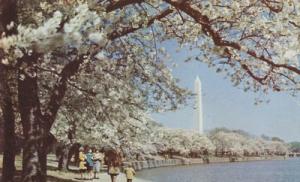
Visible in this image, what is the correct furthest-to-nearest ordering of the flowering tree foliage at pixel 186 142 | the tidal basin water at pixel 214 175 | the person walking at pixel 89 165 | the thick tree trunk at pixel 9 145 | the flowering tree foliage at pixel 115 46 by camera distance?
the flowering tree foliage at pixel 186 142 → the tidal basin water at pixel 214 175 → the person walking at pixel 89 165 → the thick tree trunk at pixel 9 145 → the flowering tree foliage at pixel 115 46

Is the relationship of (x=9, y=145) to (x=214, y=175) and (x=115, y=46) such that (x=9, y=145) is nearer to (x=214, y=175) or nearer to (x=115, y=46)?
(x=115, y=46)

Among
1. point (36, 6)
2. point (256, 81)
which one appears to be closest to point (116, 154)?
point (256, 81)

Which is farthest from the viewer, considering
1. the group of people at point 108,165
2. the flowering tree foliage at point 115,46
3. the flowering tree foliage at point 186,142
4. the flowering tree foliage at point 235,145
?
the flowering tree foliage at point 235,145

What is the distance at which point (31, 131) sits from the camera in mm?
12492

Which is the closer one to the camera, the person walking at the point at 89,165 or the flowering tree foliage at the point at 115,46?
the flowering tree foliage at the point at 115,46

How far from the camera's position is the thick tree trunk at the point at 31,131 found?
1239cm

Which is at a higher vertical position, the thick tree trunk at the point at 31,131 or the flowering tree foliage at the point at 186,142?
the flowering tree foliage at the point at 186,142

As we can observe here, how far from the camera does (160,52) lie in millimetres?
18172

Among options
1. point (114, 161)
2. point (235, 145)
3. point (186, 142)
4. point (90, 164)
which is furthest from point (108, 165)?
point (235, 145)

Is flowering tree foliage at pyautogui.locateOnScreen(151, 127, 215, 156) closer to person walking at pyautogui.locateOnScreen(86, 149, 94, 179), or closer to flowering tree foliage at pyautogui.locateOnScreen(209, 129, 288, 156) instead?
flowering tree foliage at pyautogui.locateOnScreen(209, 129, 288, 156)

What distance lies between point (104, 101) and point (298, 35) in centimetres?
677

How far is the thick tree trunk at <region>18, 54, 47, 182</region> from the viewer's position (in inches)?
488

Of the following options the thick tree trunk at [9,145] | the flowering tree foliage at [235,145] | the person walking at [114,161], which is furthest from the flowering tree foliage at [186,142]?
the thick tree trunk at [9,145]

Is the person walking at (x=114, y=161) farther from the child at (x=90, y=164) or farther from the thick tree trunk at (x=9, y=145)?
the thick tree trunk at (x=9, y=145)
